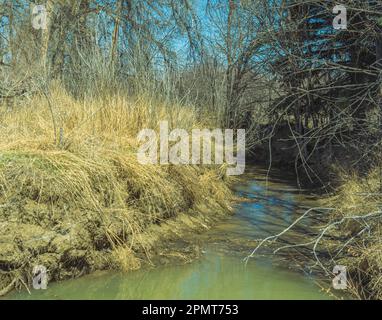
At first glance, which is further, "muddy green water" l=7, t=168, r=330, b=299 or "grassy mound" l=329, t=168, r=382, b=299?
"muddy green water" l=7, t=168, r=330, b=299

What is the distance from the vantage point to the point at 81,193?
17.2ft

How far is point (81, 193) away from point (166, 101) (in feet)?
11.5

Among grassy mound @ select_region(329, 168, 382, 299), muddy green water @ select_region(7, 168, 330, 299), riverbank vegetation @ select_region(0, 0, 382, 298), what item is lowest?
muddy green water @ select_region(7, 168, 330, 299)

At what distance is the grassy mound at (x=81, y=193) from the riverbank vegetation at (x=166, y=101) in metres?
0.02

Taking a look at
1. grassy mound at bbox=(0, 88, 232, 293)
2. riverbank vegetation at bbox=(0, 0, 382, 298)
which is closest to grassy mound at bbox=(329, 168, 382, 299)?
riverbank vegetation at bbox=(0, 0, 382, 298)

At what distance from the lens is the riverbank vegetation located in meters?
5.31

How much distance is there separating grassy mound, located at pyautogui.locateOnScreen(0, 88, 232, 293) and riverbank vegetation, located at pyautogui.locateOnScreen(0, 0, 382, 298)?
0.08ft

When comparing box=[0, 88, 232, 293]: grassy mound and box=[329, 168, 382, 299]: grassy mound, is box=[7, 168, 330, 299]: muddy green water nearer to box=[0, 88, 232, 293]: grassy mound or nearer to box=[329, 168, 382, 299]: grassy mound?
box=[0, 88, 232, 293]: grassy mound

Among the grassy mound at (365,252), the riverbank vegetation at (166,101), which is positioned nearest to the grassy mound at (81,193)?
the riverbank vegetation at (166,101)

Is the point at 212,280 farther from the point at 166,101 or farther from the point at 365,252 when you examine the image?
the point at 166,101

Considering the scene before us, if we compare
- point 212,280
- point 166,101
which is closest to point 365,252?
point 212,280

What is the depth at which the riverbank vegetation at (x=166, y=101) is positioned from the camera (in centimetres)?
531

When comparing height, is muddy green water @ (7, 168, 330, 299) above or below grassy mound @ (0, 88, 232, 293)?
below
